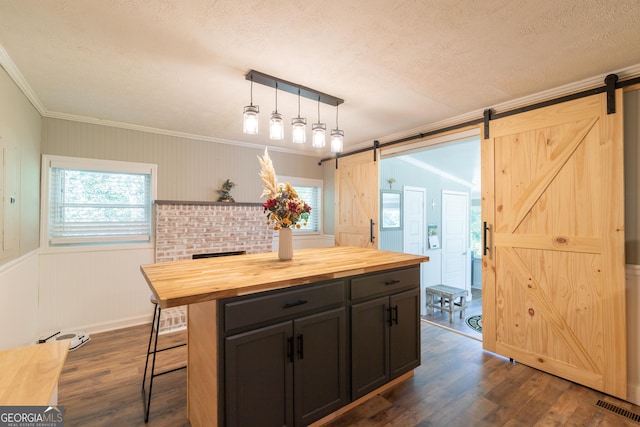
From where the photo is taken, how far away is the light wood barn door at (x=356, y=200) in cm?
430

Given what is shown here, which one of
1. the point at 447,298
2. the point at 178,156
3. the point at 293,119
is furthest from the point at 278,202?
the point at 447,298

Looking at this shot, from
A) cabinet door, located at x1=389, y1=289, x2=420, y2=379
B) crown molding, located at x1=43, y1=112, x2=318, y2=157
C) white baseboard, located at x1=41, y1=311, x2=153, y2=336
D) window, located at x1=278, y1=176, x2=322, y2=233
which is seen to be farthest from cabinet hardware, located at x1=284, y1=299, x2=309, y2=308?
window, located at x1=278, y1=176, x2=322, y2=233

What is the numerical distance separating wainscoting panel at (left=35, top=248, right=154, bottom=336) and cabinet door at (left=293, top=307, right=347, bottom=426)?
286 centimetres

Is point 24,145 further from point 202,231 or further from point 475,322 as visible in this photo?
point 475,322

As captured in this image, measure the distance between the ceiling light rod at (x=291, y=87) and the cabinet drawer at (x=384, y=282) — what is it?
5.35ft

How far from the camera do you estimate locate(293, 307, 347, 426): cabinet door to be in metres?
1.75

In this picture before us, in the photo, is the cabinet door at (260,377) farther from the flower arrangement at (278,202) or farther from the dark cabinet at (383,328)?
the flower arrangement at (278,202)

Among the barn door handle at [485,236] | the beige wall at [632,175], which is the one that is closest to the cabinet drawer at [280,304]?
the barn door handle at [485,236]

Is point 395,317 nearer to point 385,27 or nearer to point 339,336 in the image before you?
point 339,336

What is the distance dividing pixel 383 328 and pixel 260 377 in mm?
1012

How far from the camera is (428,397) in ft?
7.27

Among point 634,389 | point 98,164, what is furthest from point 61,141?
point 634,389

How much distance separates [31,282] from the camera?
295 centimetres

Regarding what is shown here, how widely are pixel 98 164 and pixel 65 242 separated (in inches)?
37.6
